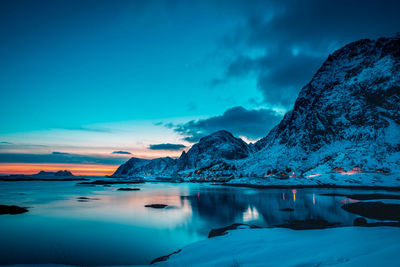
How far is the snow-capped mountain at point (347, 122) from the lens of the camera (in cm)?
10444

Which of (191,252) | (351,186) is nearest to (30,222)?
(191,252)

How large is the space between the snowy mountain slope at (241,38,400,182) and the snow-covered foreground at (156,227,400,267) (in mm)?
106395

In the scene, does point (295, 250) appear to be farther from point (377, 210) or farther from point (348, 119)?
point (348, 119)

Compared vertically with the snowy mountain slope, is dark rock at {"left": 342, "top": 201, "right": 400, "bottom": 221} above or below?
below

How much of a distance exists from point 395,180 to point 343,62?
132 metres

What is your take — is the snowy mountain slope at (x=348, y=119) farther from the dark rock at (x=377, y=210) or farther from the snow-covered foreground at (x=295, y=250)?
the snow-covered foreground at (x=295, y=250)

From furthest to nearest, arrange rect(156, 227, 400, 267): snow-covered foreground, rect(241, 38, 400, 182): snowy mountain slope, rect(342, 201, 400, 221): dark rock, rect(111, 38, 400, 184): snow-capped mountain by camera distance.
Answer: rect(241, 38, 400, 182): snowy mountain slope
rect(111, 38, 400, 184): snow-capped mountain
rect(342, 201, 400, 221): dark rock
rect(156, 227, 400, 267): snow-covered foreground

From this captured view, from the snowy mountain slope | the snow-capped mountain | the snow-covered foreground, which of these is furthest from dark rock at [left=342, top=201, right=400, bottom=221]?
the snowy mountain slope

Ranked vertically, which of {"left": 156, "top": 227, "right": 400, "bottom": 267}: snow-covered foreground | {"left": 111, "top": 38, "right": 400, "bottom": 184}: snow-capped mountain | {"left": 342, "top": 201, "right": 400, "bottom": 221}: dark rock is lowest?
{"left": 342, "top": 201, "right": 400, "bottom": 221}: dark rock

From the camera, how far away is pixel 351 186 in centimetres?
7950

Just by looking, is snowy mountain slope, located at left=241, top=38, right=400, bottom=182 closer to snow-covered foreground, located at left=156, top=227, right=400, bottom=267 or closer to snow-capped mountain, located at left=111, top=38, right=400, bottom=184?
snow-capped mountain, located at left=111, top=38, right=400, bottom=184

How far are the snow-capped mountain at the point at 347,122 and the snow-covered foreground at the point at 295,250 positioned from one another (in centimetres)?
8800

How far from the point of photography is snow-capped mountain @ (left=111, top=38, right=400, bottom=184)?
104 meters

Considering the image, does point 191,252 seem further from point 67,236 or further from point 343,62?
point 343,62
